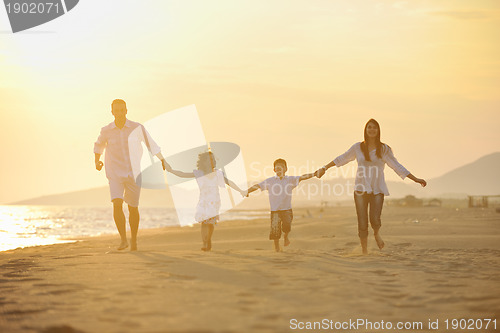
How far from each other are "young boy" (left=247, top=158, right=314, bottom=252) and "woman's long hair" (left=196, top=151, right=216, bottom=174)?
2.81 ft

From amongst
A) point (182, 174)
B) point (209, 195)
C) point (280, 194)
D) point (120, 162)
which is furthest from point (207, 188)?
point (120, 162)

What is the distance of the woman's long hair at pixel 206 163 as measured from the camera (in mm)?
10898

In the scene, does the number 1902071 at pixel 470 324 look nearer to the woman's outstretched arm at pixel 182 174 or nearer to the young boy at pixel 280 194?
the young boy at pixel 280 194

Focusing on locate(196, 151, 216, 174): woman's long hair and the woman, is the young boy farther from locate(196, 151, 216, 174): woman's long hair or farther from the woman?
the woman

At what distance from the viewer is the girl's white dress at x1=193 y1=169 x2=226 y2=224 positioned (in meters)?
10.6

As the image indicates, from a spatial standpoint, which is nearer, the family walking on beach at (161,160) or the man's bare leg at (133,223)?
the family walking on beach at (161,160)

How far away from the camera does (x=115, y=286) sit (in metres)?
6.05

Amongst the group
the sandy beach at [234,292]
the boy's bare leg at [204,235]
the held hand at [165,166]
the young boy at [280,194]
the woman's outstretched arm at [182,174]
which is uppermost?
the held hand at [165,166]

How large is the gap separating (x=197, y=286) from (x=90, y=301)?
109cm

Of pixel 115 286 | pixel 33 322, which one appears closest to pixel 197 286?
pixel 115 286

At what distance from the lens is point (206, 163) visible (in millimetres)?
10945

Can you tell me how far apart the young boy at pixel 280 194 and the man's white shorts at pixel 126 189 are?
2181 mm

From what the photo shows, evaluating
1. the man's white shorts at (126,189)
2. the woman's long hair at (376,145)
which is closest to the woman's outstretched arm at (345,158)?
Result: the woman's long hair at (376,145)

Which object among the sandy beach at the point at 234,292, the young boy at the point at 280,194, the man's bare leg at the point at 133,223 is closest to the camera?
the sandy beach at the point at 234,292
